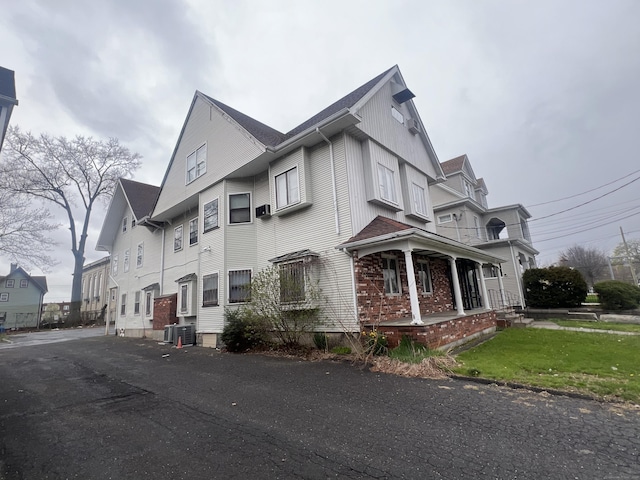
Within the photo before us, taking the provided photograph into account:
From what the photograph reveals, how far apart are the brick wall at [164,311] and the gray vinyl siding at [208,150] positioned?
462 centimetres

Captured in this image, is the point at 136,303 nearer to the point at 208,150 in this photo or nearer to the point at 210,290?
the point at 210,290

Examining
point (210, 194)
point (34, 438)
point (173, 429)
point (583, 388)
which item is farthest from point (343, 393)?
point (210, 194)

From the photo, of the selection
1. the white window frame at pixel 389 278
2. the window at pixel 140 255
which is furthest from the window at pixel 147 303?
the white window frame at pixel 389 278

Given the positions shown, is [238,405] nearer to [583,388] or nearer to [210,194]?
[583,388]

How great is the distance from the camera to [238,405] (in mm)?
4641

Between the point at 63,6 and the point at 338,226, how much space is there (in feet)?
32.8

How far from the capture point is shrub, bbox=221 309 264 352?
31.5ft

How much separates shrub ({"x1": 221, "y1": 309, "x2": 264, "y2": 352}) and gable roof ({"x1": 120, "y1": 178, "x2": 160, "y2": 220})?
1227cm

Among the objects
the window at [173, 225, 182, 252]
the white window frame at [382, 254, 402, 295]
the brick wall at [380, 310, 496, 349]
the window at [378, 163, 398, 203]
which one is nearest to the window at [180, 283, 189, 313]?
the window at [173, 225, 182, 252]

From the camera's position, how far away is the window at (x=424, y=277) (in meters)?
11.4

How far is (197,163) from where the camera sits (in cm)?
1402

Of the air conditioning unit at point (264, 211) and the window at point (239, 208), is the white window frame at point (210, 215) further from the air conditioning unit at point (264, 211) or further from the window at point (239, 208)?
the air conditioning unit at point (264, 211)

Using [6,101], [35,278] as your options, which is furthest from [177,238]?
[35,278]

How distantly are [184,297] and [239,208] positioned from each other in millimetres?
5357
